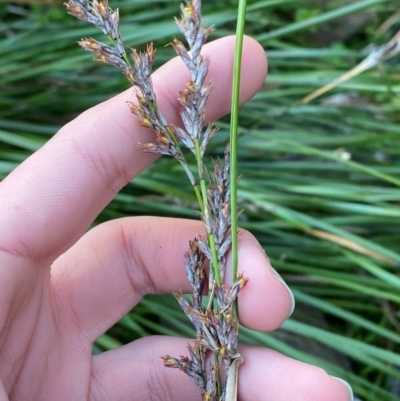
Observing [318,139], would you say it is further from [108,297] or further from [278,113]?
[108,297]

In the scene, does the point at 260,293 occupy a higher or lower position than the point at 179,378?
higher

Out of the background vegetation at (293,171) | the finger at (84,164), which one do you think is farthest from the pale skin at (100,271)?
the background vegetation at (293,171)

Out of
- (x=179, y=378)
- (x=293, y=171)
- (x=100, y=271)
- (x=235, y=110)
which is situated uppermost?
(x=235, y=110)

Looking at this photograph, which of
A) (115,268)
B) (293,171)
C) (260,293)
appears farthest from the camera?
(293,171)

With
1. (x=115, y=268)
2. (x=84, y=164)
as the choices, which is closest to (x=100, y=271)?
(x=115, y=268)

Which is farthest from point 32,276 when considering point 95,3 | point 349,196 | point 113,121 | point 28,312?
point 349,196

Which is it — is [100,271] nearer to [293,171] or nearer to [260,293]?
[260,293]
